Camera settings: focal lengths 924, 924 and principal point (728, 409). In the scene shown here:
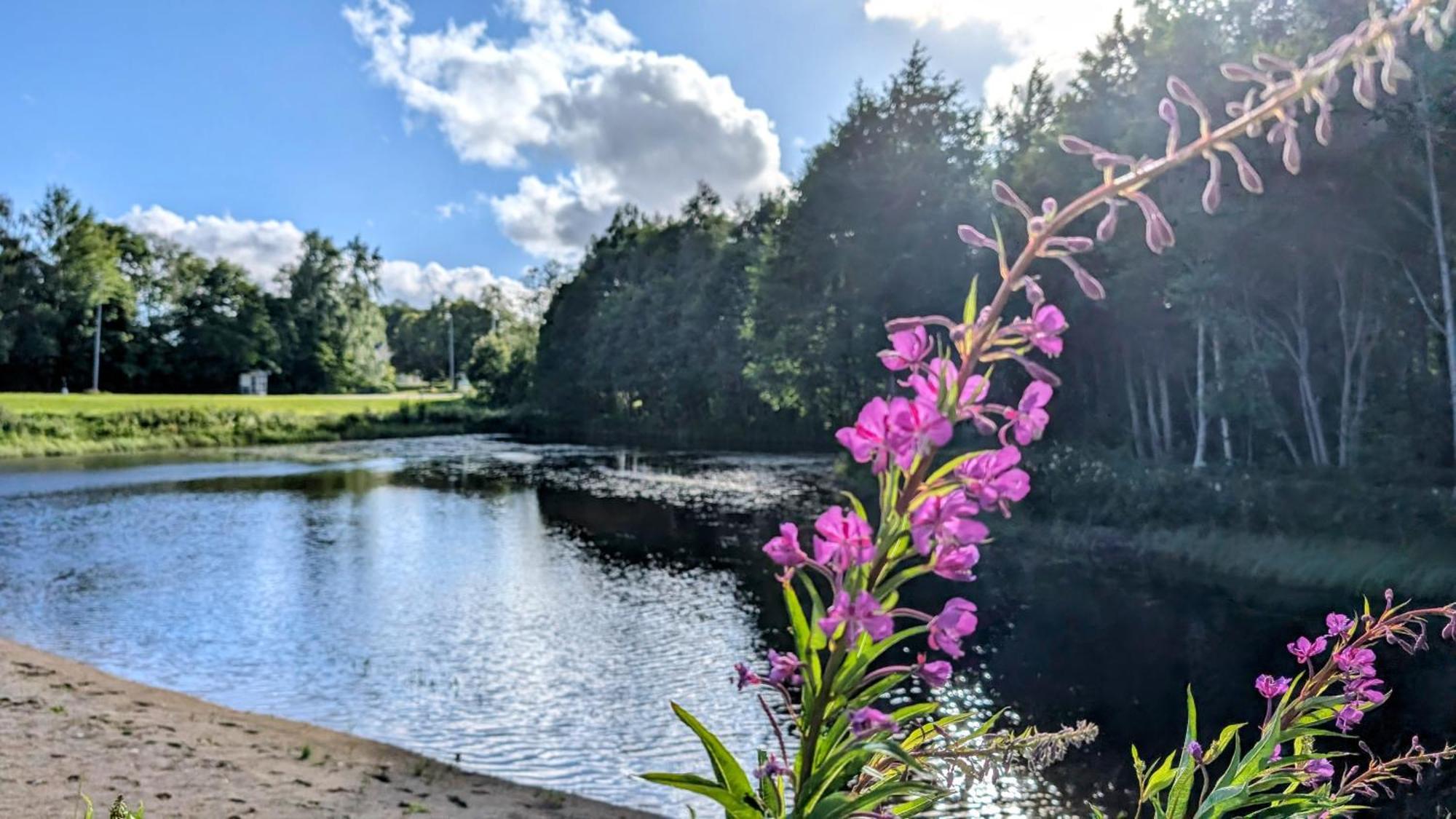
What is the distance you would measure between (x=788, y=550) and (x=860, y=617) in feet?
0.58

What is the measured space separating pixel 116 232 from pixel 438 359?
114 feet

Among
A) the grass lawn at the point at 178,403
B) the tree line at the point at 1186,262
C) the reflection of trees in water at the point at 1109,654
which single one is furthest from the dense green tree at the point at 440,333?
the reflection of trees in water at the point at 1109,654

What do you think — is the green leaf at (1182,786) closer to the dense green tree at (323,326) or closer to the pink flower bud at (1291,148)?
the pink flower bud at (1291,148)

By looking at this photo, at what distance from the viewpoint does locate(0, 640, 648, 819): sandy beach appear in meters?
6.14

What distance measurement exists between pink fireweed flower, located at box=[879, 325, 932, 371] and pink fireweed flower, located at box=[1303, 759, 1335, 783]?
1.24 metres

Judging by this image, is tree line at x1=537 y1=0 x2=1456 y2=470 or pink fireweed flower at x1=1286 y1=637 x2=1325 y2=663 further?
tree line at x1=537 y1=0 x2=1456 y2=470

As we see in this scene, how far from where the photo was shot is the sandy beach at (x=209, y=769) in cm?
614

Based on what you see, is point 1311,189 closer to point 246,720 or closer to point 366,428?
point 246,720

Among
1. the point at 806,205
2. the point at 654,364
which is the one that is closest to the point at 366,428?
the point at 654,364

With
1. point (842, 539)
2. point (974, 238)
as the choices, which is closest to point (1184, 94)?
point (974, 238)

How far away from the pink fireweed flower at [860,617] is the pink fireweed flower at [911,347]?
0.28 meters

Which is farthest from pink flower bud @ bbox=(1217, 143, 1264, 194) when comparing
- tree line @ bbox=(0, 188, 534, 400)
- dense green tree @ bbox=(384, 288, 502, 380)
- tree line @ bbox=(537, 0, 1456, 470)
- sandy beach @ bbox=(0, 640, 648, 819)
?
dense green tree @ bbox=(384, 288, 502, 380)

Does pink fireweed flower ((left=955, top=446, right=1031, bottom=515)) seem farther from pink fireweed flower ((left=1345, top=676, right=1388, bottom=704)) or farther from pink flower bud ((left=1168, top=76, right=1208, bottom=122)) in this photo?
pink fireweed flower ((left=1345, top=676, right=1388, bottom=704))

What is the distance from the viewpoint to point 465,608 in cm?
1344
